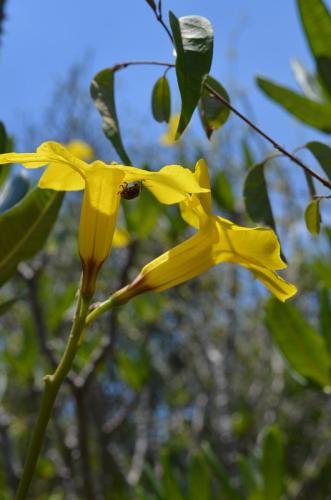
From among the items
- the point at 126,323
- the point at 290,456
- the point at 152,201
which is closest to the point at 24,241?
the point at 152,201

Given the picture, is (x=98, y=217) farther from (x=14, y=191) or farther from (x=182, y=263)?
(x=14, y=191)

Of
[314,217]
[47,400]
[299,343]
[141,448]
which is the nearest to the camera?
[47,400]

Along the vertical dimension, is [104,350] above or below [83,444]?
above

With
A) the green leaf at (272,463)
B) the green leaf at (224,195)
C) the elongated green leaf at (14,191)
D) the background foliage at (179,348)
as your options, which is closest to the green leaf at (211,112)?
the background foliage at (179,348)

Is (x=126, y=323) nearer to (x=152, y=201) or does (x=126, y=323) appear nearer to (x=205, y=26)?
(x=152, y=201)

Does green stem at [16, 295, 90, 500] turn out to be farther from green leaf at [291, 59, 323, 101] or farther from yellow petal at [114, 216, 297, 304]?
green leaf at [291, 59, 323, 101]

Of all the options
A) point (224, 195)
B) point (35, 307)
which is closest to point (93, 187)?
point (35, 307)

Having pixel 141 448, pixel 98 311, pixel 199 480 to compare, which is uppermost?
pixel 98 311
